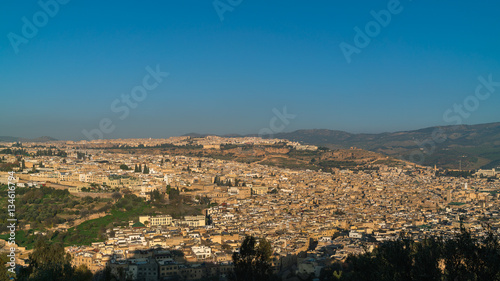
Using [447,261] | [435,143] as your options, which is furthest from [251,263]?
[435,143]

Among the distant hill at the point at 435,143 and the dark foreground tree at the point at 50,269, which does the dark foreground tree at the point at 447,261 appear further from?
the distant hill at the point at 435,143

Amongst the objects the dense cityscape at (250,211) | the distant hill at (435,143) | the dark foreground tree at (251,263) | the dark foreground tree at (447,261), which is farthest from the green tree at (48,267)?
the distant hill at (435,143)

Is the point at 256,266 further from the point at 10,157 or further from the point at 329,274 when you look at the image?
the point at 10,157

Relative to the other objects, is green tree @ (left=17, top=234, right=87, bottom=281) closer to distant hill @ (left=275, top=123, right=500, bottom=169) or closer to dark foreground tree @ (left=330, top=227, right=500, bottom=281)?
dark foreground tree @ (left=330, top=227, right=500, bottom=281)

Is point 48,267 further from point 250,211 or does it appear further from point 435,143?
point 435,143

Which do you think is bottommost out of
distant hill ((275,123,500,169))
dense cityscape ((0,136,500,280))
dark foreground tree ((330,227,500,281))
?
dense cityscape ((0,136,500,280))

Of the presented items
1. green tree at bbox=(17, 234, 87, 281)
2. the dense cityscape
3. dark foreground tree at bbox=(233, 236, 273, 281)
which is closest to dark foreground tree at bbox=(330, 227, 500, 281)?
the dense cityscape

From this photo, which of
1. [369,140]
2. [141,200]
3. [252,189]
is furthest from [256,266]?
[369,140]

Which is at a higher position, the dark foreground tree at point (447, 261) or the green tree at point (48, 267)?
the dark foreground tree at point (447, 261)
